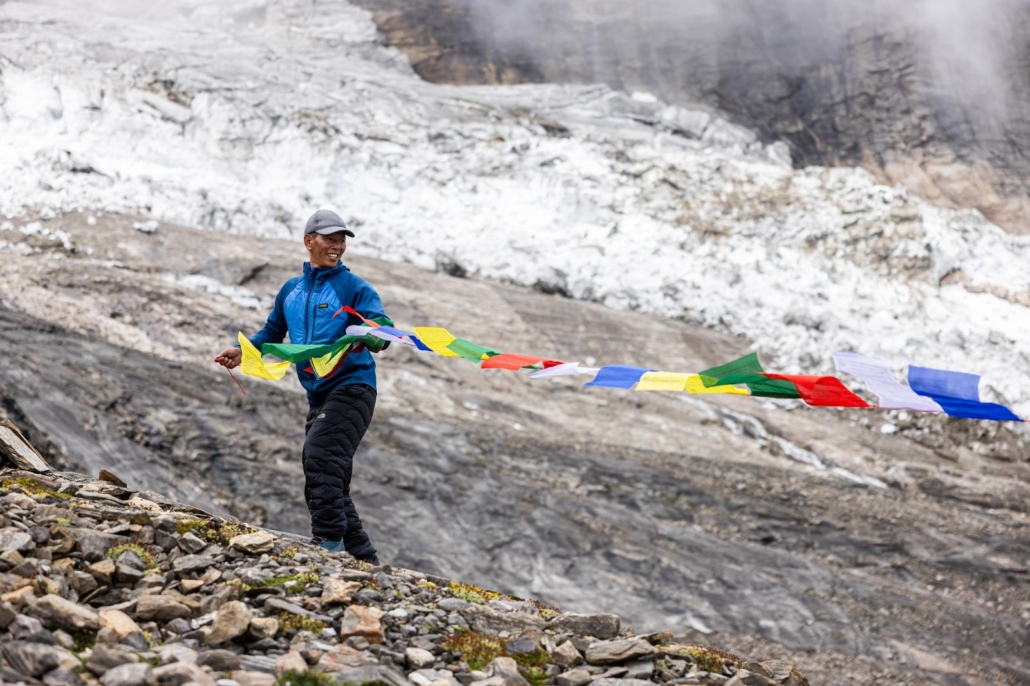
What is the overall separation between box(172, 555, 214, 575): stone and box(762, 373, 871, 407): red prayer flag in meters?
2.89

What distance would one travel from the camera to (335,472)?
16.1 ft

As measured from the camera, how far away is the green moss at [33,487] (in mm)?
4703

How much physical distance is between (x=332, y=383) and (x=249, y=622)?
1828mm

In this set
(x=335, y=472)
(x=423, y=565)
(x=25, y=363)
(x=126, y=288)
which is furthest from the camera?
(x=126, y=288)

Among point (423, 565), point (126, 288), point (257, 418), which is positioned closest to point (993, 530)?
point (423, 565)

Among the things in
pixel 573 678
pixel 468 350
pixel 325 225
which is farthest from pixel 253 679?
pixel 468 350

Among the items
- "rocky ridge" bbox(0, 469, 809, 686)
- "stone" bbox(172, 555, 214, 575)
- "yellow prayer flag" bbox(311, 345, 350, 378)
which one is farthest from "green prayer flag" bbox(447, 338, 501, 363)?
"stone" bbox(172, 555, 214, 575)

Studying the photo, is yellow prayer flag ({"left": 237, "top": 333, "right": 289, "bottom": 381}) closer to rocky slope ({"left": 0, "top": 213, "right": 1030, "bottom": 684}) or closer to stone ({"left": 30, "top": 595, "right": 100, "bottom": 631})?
stone ({"left": 30, "top": 595, "right": 100, "bottom": 631})

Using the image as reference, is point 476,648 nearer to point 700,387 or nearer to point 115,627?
point 115,627

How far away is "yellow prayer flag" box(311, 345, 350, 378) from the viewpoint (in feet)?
16.4

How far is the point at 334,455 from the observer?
4.91 m

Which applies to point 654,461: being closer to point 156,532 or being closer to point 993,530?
point 993,530

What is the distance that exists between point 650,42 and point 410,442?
16.8 meters

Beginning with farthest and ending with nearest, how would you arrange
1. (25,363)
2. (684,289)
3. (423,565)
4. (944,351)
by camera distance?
(684,289) < (944,351) < (25,363) < (423,565)
